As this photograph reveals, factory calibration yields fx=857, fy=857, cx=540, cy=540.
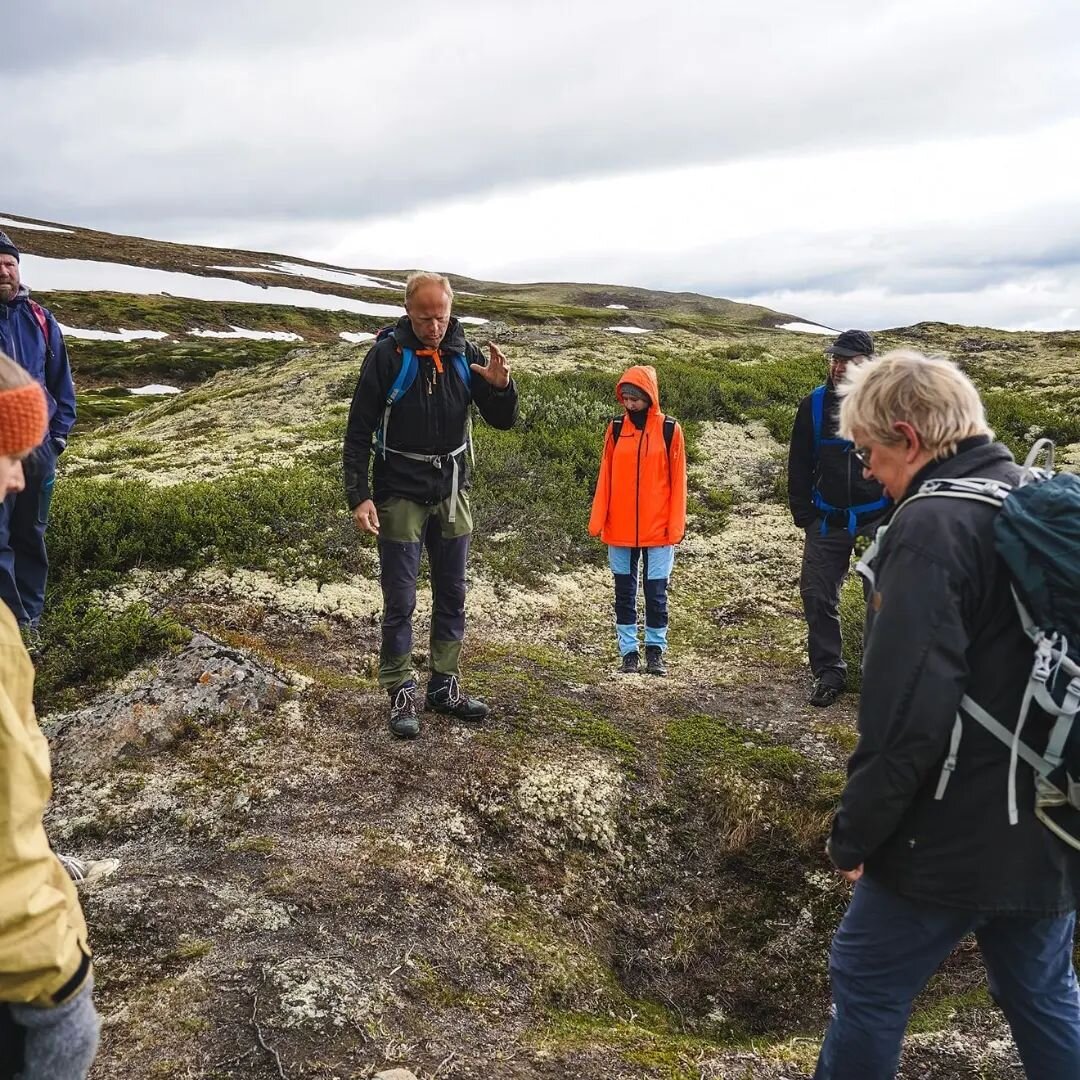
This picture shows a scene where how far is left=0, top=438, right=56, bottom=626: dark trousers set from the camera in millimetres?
7508

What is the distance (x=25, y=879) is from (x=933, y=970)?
3.05 meters

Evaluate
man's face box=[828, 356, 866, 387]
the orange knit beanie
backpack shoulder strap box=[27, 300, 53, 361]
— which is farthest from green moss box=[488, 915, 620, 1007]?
backpack shoulder strap box=[27, 300, 53, 361]

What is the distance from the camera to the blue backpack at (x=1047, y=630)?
2822 mm

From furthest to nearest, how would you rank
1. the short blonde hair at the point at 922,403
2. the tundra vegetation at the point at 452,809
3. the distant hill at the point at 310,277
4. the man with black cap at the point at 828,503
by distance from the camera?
the distant hill at the point at 310,277, the man with black cap at the point at 828,503, the tundra vegetation at the point at 452,809, the short blonde hair at the point at 922,403

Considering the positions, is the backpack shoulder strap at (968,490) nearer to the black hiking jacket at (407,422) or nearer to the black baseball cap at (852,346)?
the black hiking jacket at (407,422)

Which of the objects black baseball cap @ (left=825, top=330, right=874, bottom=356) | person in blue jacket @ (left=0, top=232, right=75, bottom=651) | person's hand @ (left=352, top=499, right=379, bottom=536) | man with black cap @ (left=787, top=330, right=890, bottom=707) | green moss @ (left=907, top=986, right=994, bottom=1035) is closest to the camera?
green moss @ (left=907, top=986, right=994, bottom=1035)

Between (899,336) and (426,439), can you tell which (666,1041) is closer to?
(426,439)

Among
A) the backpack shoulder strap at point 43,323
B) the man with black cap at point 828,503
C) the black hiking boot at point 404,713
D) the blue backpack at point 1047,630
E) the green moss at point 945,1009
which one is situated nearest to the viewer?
the blue backpack at point 1047,630

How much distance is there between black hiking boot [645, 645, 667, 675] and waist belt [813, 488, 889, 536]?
229 cm

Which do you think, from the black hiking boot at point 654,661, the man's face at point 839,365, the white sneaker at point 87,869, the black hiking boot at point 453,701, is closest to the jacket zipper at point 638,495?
the black hiking boot at point 654,661

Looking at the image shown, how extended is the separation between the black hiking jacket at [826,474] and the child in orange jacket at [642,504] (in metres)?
1.33

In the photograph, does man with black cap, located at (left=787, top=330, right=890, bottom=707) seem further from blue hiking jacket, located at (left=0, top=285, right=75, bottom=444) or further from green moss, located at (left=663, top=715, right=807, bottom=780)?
blue hiking jacket, located at (left=0, top=285, right=75, bottom=444)

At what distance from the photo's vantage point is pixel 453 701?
7.81 meters

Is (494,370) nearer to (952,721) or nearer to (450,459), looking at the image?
(450,459)
